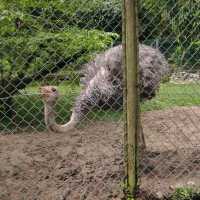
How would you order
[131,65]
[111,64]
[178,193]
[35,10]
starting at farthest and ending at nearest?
[111,64]
[35,10]
[178,193]
[131,65]

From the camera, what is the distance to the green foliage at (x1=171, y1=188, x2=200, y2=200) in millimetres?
4707

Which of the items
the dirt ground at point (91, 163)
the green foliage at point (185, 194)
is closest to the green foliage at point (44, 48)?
the dirt ground at point (91, 163)

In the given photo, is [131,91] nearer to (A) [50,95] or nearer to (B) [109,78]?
(A) [50,95]

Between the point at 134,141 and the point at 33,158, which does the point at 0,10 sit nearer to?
the point at 33,158

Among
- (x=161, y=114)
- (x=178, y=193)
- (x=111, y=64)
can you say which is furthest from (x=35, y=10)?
(x=161, y=114)

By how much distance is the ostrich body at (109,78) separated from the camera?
241 inches

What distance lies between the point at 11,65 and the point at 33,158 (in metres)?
0.93

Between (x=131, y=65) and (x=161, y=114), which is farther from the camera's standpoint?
(x=161, y=114)

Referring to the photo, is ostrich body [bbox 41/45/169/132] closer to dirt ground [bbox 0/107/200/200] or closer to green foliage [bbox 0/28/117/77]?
dirt ground [bbox 0/107/200/200]

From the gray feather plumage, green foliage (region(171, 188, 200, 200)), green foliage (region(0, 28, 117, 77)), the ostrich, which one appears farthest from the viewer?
the gray feather plumage

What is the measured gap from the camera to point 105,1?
5066 mm

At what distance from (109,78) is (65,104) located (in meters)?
0.68

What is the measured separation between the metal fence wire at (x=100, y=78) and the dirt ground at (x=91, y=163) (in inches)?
0.6

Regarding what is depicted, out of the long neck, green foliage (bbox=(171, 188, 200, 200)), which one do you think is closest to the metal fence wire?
the long neck
